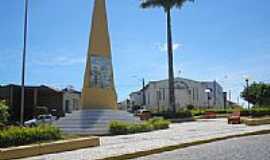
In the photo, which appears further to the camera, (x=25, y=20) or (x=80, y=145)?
(x=25, y=20)

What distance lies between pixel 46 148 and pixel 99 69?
46.2 ft

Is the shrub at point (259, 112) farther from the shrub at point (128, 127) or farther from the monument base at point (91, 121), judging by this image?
the monument base at point (91, 121)

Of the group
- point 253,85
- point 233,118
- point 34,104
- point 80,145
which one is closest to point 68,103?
point 34,104

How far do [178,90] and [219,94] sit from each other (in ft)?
51.0

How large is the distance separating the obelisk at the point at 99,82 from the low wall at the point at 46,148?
9.80 metres

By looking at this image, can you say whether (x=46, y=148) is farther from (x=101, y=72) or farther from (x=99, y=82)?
(x=101, y=72)

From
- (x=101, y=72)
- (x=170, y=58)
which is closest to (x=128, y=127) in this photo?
(x=101, y=72)

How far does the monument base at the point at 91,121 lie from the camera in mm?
24141

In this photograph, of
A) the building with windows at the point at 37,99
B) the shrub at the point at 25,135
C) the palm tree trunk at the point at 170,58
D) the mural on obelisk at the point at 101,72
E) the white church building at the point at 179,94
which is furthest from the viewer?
the white church building at the point at 179,94

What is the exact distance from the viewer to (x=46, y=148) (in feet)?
46.8

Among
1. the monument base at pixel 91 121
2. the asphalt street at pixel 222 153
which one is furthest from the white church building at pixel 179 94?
the asphalt street at pixel 222 153

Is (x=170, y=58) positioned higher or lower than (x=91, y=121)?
higher

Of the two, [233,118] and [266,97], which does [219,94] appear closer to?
[266,97]

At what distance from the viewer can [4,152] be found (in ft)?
41.9
